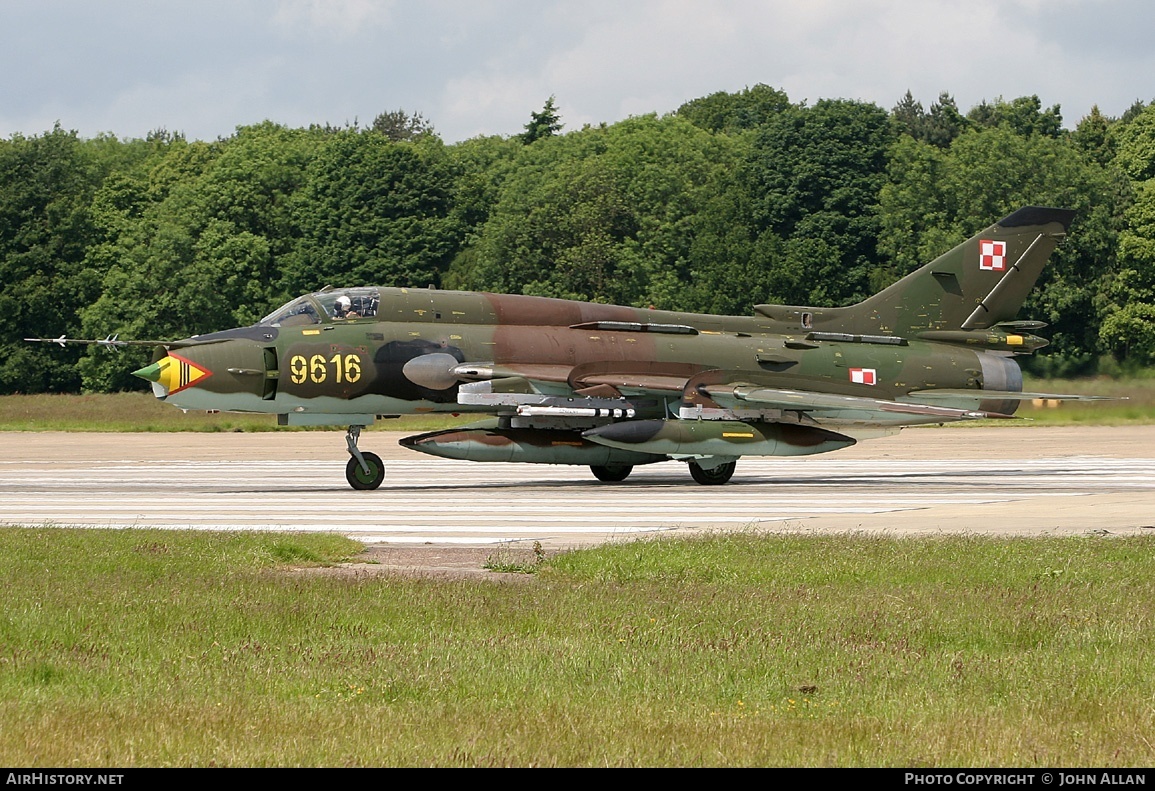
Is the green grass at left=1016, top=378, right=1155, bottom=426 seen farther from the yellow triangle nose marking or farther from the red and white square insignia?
the yellow triangle nose marking

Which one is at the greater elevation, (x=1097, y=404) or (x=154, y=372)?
(x=154, y=372)

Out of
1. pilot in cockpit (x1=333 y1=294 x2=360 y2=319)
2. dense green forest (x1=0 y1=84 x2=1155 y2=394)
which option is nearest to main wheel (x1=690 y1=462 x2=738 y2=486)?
pilot in cockpit (x1=333 y1=294 x2=360 y2=319)

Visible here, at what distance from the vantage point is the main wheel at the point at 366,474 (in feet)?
80.7

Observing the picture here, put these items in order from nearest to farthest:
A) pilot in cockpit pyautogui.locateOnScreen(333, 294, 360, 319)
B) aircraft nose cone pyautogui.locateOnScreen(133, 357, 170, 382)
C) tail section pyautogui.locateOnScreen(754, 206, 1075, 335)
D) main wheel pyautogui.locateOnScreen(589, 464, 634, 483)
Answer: aircraft nose cone pyautogui.locateOnScreen(133, 357, 170, 382)
pilot in cockpit pyautogui.locateOnScreen(333, 294, 360, 319)
main wheel pyautogui.locateOnScreen(589, 464, 634, 483)
tail section pyautogui.locateOnScreen(754, 206, 1075, 335)

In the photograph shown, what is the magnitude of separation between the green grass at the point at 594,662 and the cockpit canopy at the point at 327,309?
11.1 meters

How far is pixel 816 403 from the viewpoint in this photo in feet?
79.6

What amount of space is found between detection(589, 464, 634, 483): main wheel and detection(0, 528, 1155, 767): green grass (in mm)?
12616

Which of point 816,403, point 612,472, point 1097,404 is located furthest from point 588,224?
point 816,403

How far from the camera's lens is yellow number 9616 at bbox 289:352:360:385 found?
23.8m

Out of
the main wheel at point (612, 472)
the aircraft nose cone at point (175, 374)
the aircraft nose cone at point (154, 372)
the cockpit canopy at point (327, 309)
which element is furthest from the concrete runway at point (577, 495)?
the cockpit canopy at point (327, 309)

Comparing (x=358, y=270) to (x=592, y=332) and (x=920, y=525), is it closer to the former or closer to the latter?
(x=592, y=332)

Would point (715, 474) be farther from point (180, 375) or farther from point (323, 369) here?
point (180, 375)

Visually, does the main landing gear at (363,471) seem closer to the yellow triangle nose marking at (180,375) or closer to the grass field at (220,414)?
the yellow triangle nose marking at (180,375)

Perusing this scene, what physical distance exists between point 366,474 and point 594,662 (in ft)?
53.6
